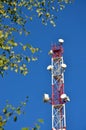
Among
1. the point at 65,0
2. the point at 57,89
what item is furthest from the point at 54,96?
the point at 65,0

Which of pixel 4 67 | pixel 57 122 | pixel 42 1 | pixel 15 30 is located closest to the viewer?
pixel 4 67

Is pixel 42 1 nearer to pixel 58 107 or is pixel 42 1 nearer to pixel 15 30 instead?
pixel 15 30

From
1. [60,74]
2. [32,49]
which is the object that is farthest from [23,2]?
→ [60,74]

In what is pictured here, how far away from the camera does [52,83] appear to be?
122 ft

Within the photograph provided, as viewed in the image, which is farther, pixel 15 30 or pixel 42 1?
pixel 42 1

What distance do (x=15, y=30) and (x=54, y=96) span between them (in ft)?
80.6

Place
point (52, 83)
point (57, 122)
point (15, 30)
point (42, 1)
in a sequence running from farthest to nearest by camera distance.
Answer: point (52, 83), point (57, 122), point (42, 1), point (15, 30)

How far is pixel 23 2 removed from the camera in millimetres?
12148

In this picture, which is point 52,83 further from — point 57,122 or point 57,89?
point 57,122

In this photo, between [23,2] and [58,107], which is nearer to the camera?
[23,2]

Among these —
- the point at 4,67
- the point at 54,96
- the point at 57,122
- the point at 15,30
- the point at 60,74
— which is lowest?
the point at 4,67

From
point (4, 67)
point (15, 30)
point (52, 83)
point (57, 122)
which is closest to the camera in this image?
point (4, 67)

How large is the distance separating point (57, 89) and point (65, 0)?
949 inches

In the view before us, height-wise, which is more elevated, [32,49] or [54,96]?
[54,96]
